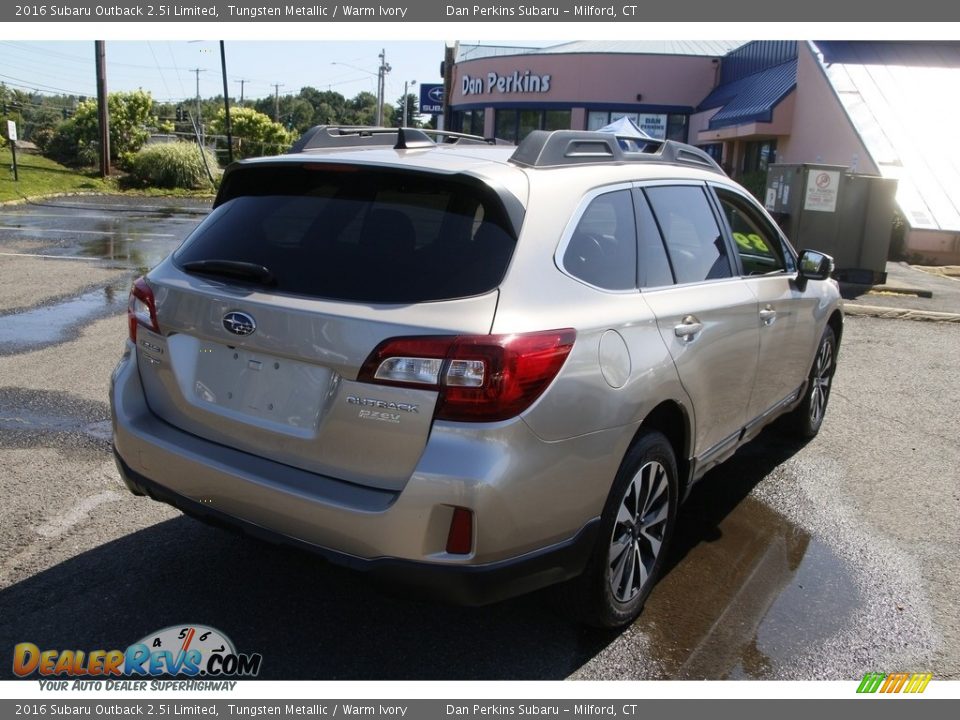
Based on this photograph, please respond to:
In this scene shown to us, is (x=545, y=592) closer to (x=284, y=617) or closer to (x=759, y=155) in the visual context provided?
(x=284, y=617)

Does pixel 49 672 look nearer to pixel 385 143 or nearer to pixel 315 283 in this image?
pixel 315 283

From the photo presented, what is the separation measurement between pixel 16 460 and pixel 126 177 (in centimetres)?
3172

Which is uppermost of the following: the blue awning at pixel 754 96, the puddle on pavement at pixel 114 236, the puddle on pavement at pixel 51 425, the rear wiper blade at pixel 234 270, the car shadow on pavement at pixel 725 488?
the blue awning at pixel 754 96

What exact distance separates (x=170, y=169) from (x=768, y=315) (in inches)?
1251

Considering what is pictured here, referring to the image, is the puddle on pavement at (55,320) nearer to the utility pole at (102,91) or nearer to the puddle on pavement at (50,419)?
the puddle on pavement at (50,419)

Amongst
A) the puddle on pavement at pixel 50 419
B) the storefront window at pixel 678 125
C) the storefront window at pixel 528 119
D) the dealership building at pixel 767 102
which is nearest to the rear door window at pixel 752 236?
the puddle on pavement at pixel 50 419

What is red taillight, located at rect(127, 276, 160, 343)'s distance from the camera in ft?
11.0

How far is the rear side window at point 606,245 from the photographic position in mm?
3266

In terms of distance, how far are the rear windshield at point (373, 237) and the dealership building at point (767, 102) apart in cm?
1724

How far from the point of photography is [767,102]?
84.0 ft

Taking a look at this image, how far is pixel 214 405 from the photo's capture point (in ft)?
10.3

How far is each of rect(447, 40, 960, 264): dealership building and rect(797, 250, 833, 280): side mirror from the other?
14248 mm

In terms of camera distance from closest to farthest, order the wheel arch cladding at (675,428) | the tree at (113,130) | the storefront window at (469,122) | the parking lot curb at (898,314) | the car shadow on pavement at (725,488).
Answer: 1. the wheel arch cladding at (675,428)
2. the car shadow on pavement at (725,488)
3. the parking lot curb at (898,314)
4. the tree at (113,130)
5. the storefront window at (469,122)

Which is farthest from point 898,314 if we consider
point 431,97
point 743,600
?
point 431,97
